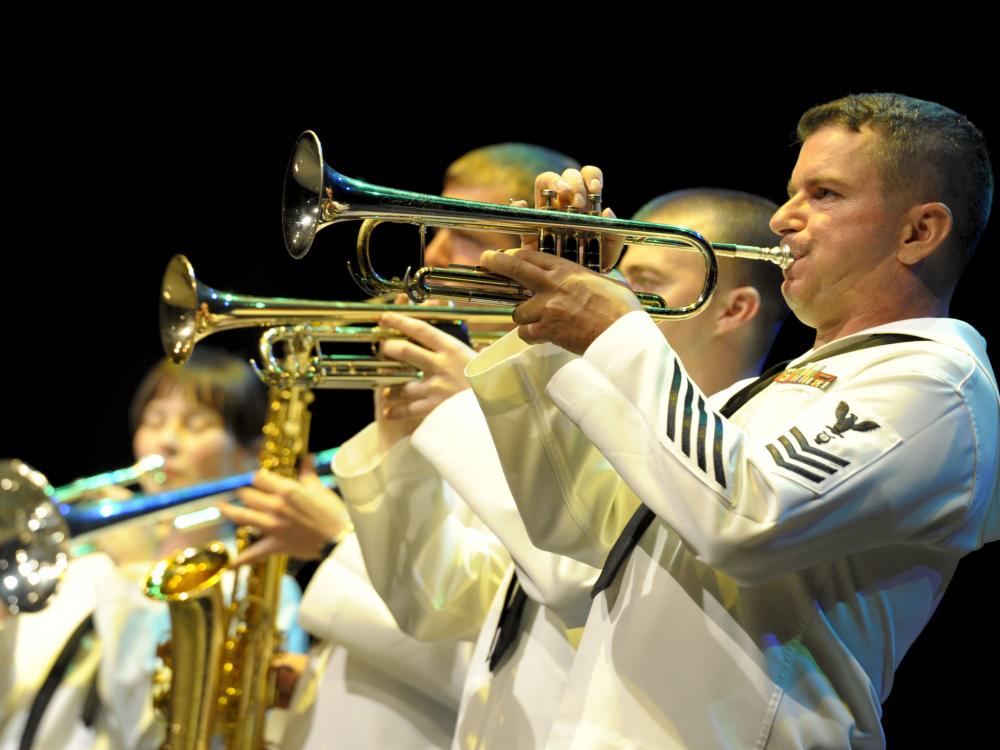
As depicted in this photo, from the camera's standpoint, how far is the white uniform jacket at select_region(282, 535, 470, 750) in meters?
2.99

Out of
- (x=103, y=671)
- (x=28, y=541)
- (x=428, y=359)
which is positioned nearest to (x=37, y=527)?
(x=28, y=541)

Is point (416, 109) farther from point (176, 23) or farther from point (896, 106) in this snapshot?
point (896, 106)

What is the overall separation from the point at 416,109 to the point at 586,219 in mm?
2757

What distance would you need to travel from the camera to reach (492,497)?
2.45 m

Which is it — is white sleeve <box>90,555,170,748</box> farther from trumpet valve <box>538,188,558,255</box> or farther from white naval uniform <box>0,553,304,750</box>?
trumpet valve <box>538,188,558,255</box>

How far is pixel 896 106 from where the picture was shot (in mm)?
2242

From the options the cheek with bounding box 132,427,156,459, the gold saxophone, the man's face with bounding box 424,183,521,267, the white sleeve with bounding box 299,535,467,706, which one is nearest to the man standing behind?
the white sleeve with bounding box 299,535,467,706

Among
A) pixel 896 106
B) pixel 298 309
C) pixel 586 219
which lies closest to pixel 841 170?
pixel 896 106

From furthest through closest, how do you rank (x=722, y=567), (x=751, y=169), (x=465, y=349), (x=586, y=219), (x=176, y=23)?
1. (x=176, y=23)
2. (x=751, y=169)
3. (x=465, y=349)
4. (x=586, y=219)
5. (x=722, y=567)

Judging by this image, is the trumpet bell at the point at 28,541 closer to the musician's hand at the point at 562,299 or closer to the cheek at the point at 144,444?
the cheek at the point at 144,444

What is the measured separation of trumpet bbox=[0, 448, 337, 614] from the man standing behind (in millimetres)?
1535

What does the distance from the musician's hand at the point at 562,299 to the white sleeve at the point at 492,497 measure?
359mm

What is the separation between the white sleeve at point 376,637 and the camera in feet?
9.79

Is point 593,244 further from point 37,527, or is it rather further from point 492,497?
point 37,527
